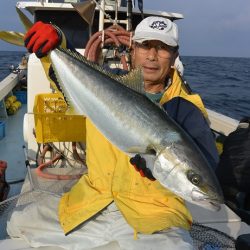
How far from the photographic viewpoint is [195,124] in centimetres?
254

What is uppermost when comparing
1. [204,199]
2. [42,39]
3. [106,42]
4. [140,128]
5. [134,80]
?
[42,39]

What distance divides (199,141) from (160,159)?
655mm

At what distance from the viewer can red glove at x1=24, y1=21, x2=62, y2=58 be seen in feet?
7.89

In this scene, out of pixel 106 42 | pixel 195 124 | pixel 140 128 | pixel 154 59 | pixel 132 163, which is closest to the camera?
pixel 140 128

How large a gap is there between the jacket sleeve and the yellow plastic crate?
1661 mm

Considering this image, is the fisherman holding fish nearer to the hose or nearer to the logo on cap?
the logo on cap

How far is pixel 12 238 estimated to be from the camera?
110 inches

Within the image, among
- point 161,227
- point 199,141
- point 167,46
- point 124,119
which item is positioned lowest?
point 161,227

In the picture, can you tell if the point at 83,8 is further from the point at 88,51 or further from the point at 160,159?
the point at 160,159

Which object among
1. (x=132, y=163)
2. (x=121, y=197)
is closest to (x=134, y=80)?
(x=132, y=163)

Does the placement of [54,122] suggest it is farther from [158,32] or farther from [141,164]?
[141,164]

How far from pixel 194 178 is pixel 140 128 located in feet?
1.23

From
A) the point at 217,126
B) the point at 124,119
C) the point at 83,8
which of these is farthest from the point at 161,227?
the point at 217,126

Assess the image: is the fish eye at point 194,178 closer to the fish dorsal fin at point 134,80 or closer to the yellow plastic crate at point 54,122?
the fish dorsal fin at point 134,80
